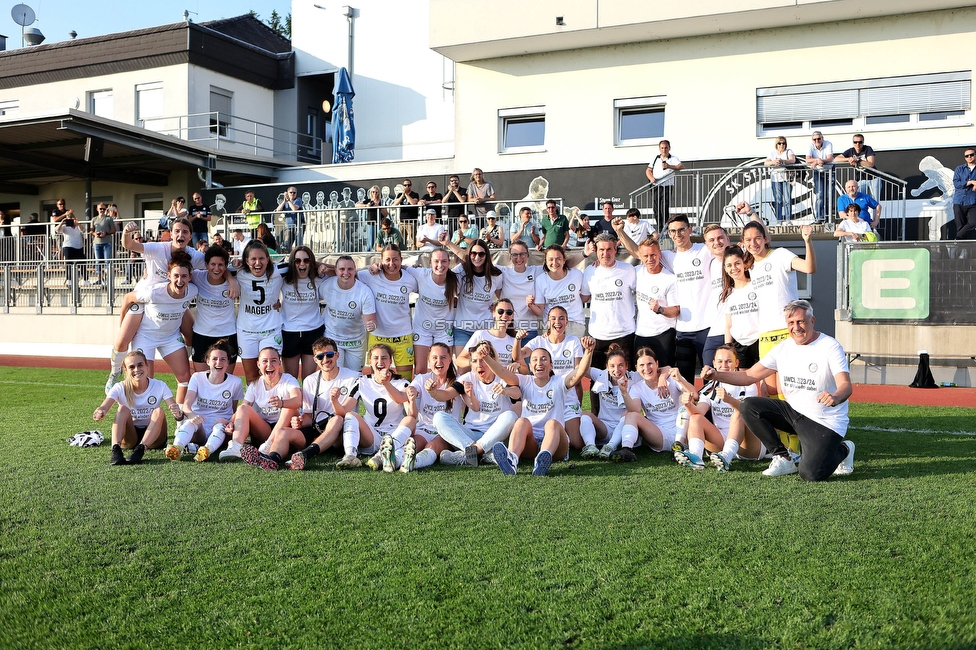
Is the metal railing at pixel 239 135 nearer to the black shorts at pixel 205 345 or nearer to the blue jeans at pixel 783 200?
the blue jeans at pixel 783 200

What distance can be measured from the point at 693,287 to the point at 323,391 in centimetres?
361

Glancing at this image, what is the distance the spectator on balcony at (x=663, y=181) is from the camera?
16.5m

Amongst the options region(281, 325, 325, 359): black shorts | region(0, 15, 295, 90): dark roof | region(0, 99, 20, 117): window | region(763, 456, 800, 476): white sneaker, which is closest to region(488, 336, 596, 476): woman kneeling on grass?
region(763, 456, 800, 476): white sneaker

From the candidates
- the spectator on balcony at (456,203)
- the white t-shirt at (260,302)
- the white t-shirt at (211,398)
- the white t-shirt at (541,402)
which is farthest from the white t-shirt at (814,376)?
the spectator on balcony at (456,203)

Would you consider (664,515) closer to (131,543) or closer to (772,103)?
(131,543)

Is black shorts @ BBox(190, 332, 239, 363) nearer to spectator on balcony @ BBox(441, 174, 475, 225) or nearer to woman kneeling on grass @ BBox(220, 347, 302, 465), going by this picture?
woman kneeling on grass @ BBox(220, 347, 302, 465)

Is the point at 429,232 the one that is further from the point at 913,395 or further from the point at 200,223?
the point at 913,395

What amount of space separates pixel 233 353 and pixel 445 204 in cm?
871

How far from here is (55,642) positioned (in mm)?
3564

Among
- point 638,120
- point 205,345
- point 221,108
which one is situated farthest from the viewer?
point 221,108

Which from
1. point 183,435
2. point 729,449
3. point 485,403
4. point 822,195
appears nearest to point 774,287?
point 729,449

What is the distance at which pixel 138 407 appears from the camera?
→ 768 cm

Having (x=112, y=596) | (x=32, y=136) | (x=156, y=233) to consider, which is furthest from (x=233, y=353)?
(x=32, y=136)

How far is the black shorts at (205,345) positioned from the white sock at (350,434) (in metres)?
1.93
